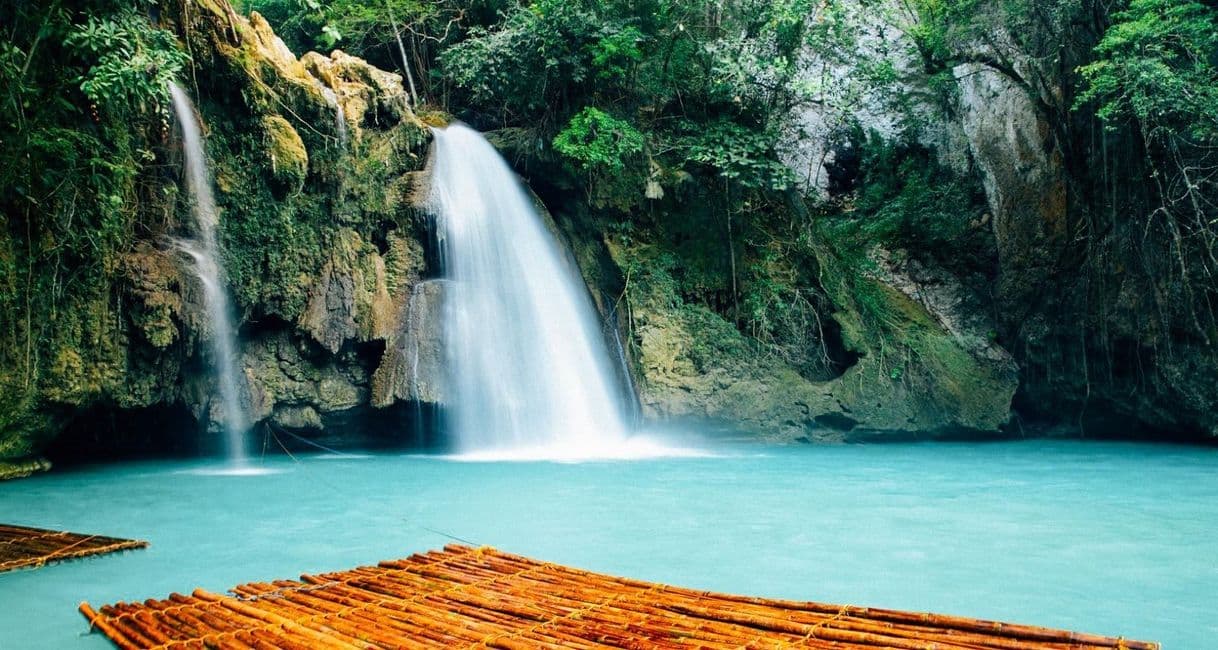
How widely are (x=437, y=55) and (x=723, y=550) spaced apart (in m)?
11.6

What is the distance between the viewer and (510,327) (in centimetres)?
1100

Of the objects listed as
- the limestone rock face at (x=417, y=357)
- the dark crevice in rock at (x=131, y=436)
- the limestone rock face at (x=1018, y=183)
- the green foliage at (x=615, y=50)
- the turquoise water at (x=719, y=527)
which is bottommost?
the turquoise water at (x=719, y=527)

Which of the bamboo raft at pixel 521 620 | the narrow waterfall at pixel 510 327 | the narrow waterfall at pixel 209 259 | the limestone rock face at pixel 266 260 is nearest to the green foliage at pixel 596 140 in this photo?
the narrow waterfall at pixel 510 327

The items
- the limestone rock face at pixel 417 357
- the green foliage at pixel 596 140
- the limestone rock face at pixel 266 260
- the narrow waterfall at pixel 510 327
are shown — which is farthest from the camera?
the green foliage at pixel 596 140

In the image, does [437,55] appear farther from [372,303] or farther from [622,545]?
[622,545]

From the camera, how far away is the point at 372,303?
10.3 m

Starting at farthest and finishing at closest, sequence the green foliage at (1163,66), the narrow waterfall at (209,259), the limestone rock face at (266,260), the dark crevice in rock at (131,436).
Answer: the dark crevice in rock at (131,436)
the green foliage at (1163,66)
the narrow waterfall at (209,259)
the limestone rock face at (266,260)

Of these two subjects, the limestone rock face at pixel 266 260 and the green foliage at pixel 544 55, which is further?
the green foliage at pixel 544 55

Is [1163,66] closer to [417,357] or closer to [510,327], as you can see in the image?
[510,327]

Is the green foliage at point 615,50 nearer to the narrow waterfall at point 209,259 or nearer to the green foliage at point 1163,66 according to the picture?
the narrow waterfall at point 209,259

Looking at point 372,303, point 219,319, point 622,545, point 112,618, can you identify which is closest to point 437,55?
point 372,303

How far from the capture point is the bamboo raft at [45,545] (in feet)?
15.1

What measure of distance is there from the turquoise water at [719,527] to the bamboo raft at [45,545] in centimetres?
9

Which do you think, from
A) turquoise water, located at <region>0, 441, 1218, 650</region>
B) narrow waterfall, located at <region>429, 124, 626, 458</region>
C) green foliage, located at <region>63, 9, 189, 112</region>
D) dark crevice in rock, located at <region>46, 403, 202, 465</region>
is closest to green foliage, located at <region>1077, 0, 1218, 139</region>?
turquoise water, located at <region>0, 441, 1218, 650</region>
